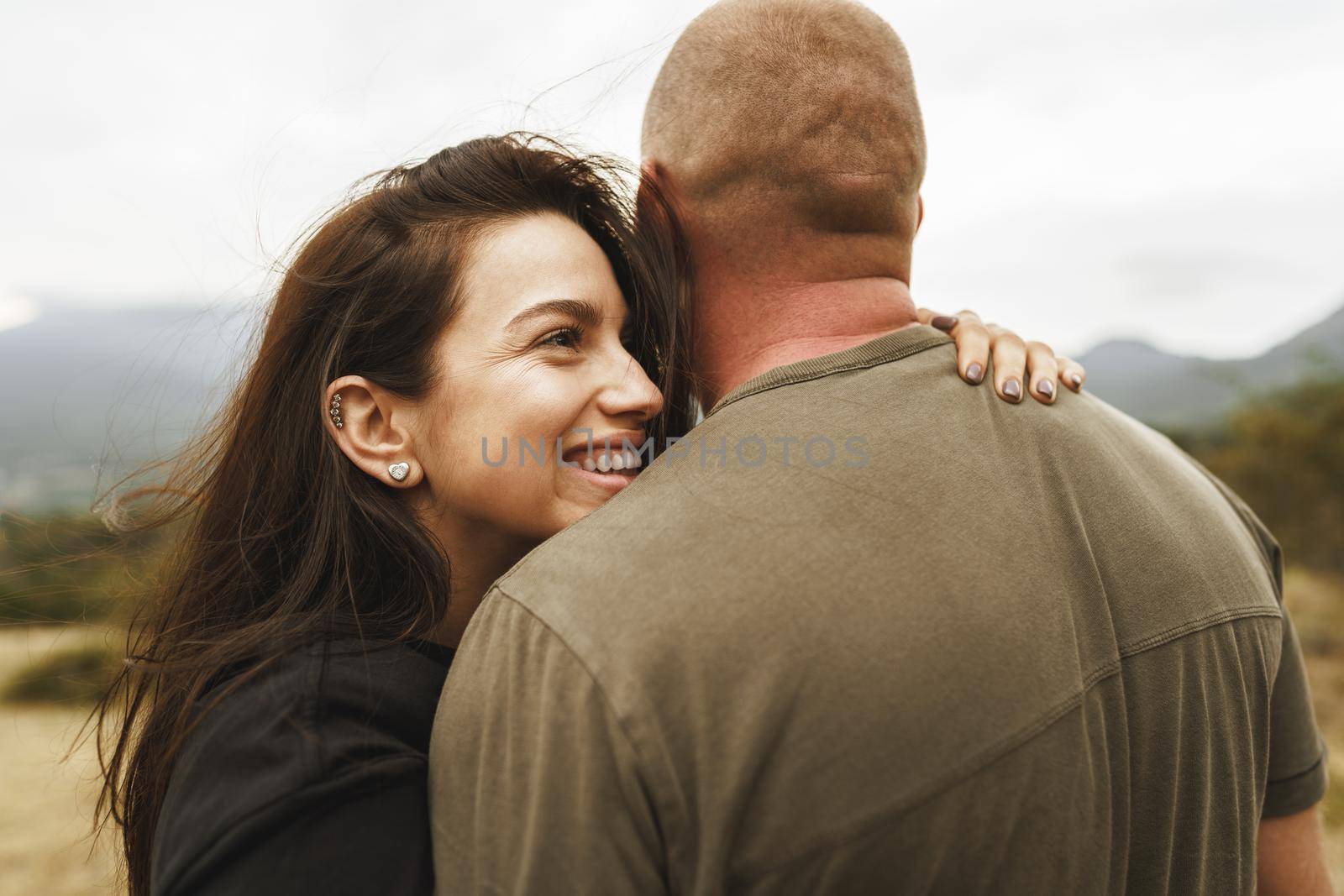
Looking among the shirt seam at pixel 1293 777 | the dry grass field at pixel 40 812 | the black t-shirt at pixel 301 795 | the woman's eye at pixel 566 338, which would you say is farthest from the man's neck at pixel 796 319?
the dry grass field at pixel 40 812

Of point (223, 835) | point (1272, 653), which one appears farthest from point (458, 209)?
point (1272, 653)

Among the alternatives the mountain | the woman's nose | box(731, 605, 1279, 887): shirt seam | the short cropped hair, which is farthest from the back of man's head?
the mountain

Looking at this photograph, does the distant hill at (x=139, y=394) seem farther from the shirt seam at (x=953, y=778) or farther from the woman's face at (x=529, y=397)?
the shirt seam at (x=953, y=778)

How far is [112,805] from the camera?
5.47ft

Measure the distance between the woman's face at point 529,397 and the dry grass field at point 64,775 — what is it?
4246 millimetres

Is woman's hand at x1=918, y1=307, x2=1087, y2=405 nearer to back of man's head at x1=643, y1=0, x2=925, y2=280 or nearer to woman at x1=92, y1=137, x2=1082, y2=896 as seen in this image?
woman at x1=92, y1=137, x2=1082, y2=896

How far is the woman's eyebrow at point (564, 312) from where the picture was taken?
1.68 meters

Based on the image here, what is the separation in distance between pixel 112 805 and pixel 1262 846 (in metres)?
2.32

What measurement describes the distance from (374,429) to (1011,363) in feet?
4.05

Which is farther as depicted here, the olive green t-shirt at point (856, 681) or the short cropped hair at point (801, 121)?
the short cropped hair at point (801, 121)

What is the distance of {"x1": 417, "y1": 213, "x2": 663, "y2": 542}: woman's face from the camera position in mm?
1663

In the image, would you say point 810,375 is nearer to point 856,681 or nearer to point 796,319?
point 796,319

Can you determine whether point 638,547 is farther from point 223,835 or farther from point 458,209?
point 458,209

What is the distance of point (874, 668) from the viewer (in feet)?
3.45
